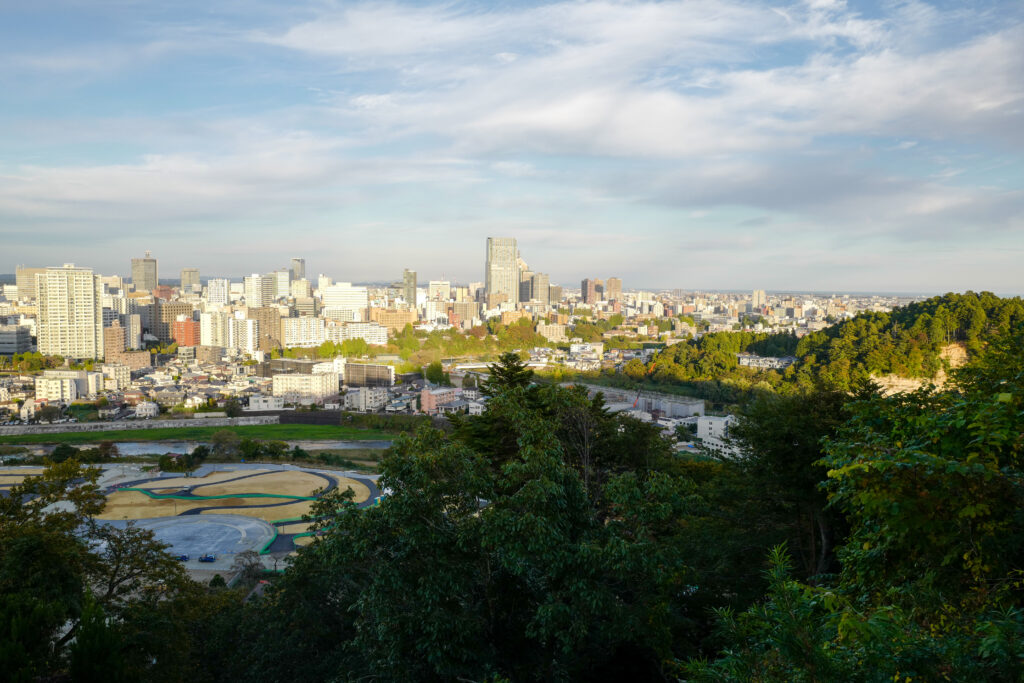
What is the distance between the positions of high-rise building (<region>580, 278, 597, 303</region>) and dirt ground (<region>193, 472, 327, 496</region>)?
2589 inches

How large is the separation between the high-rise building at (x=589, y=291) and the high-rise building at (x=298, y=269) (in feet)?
121

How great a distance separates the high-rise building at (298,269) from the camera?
8738 cm

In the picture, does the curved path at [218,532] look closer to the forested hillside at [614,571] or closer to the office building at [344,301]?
the forested hillside at [614,571]

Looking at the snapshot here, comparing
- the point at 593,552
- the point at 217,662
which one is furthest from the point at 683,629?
the point at 217,662

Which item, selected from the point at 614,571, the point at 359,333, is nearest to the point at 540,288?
the point at 359,333

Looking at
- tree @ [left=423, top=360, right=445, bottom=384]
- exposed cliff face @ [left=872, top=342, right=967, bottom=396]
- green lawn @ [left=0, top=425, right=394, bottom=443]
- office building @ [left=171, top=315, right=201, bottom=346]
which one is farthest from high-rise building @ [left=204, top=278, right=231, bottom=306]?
exposed cliff face @ [left=872, top=342, right=967, bottom=396]

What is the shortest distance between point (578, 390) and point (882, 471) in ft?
9.80

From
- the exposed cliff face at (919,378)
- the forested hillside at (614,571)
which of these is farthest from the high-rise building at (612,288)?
the forested hillside at (614,571)

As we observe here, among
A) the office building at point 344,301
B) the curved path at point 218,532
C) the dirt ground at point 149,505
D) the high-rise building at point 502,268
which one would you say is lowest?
the dirt ground at point 149,505

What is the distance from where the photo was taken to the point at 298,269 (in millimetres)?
88438

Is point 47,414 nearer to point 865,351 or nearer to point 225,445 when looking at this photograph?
point 225,445

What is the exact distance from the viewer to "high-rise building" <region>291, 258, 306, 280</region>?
87.4 metres

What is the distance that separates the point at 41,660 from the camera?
2.99 m

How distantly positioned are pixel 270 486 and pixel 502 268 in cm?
5924
